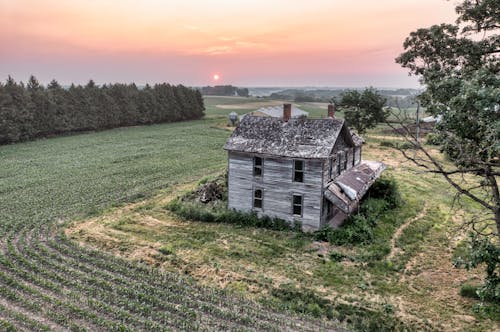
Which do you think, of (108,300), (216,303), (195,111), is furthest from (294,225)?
(195,111)

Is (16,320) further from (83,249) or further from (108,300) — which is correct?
(83,249)

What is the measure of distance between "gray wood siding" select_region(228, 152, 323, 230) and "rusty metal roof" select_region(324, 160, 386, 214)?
1.00 metres

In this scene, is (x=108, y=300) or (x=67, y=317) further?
(x=108, y=300)

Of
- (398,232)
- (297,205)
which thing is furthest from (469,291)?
(297,205)

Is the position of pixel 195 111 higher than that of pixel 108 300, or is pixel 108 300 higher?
pixel 195 111

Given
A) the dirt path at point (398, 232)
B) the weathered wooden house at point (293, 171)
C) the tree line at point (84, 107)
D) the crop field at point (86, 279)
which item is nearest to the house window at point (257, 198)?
the weathered wooden house at point (293, 171)

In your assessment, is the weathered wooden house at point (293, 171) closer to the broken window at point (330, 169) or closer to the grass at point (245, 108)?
the broken window at point (330, 169)

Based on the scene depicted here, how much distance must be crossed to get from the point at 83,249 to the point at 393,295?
15264mm

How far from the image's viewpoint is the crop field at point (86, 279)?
1273cm

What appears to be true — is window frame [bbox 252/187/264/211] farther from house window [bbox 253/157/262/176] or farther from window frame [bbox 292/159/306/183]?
window frame [bbox 292/159/306/183]

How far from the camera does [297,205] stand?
2131cm

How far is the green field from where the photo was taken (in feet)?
42.8

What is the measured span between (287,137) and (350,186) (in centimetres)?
513

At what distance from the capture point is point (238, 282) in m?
15.6
